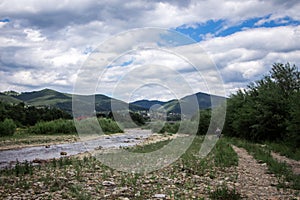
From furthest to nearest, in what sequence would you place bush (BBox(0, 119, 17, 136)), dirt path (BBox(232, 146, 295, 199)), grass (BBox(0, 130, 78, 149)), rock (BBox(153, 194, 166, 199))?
bush (BBox(0, 119, 17, 136)), grass (BBox(0, 130, 78, 149)), dirt path (BBox(232, 146, 295, 199)), rock (BBox(153, 194, 166, 199))

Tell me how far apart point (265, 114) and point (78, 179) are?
2328 cm

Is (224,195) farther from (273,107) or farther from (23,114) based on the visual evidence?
(23,114)

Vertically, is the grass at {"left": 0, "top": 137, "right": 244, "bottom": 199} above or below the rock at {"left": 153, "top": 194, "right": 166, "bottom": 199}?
below

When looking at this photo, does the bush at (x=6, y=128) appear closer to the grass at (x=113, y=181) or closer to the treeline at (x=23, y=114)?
the treeline at (x=23, y=114)

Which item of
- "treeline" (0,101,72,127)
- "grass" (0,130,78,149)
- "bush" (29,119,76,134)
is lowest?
"grass" (0,130,78,149)

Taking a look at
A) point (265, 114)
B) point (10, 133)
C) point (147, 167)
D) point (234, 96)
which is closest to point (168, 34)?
point (147, 167)

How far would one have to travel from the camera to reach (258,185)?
11680 millimetres

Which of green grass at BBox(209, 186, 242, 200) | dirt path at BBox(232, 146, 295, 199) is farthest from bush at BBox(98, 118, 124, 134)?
green grass at BBox(209, 186, 242, 200)

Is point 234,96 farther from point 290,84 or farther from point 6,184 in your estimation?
point 6,184

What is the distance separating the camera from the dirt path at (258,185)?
10086 millimetres

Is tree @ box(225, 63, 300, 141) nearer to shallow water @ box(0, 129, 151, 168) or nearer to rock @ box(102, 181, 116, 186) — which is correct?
shallow water @ box(0, 129, 151, 168)

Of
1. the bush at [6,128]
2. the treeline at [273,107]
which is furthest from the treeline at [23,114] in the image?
the treeline at [273,107]

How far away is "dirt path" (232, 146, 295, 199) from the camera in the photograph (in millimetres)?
10086

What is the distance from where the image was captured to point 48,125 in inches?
2325
